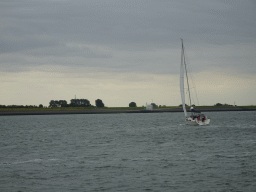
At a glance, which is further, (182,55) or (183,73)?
(182,55)

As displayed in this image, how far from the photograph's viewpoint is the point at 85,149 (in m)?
47.2

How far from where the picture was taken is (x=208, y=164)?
33.6 meters

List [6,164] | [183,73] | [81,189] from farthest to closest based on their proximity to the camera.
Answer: [183,73]
[6,164]
[81,189]

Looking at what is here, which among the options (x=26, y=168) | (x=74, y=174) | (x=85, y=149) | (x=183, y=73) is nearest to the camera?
(x=74, y=174)

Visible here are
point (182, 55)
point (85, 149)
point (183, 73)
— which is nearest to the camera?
point (85, 149)

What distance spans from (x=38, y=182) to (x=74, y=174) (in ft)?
11.9

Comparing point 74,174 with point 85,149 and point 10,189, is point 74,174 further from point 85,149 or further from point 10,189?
point 85,149

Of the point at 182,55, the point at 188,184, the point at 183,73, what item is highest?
the point at 182,55

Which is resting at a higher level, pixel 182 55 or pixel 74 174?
pixel 182 55

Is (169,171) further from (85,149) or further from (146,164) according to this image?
(85,149)

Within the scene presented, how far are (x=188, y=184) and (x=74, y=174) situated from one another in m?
9.96

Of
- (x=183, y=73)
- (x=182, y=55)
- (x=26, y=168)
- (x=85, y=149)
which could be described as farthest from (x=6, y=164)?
(x=182, y=55)

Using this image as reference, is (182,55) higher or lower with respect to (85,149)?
higher

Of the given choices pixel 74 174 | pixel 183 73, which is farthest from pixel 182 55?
pixel 74 174
